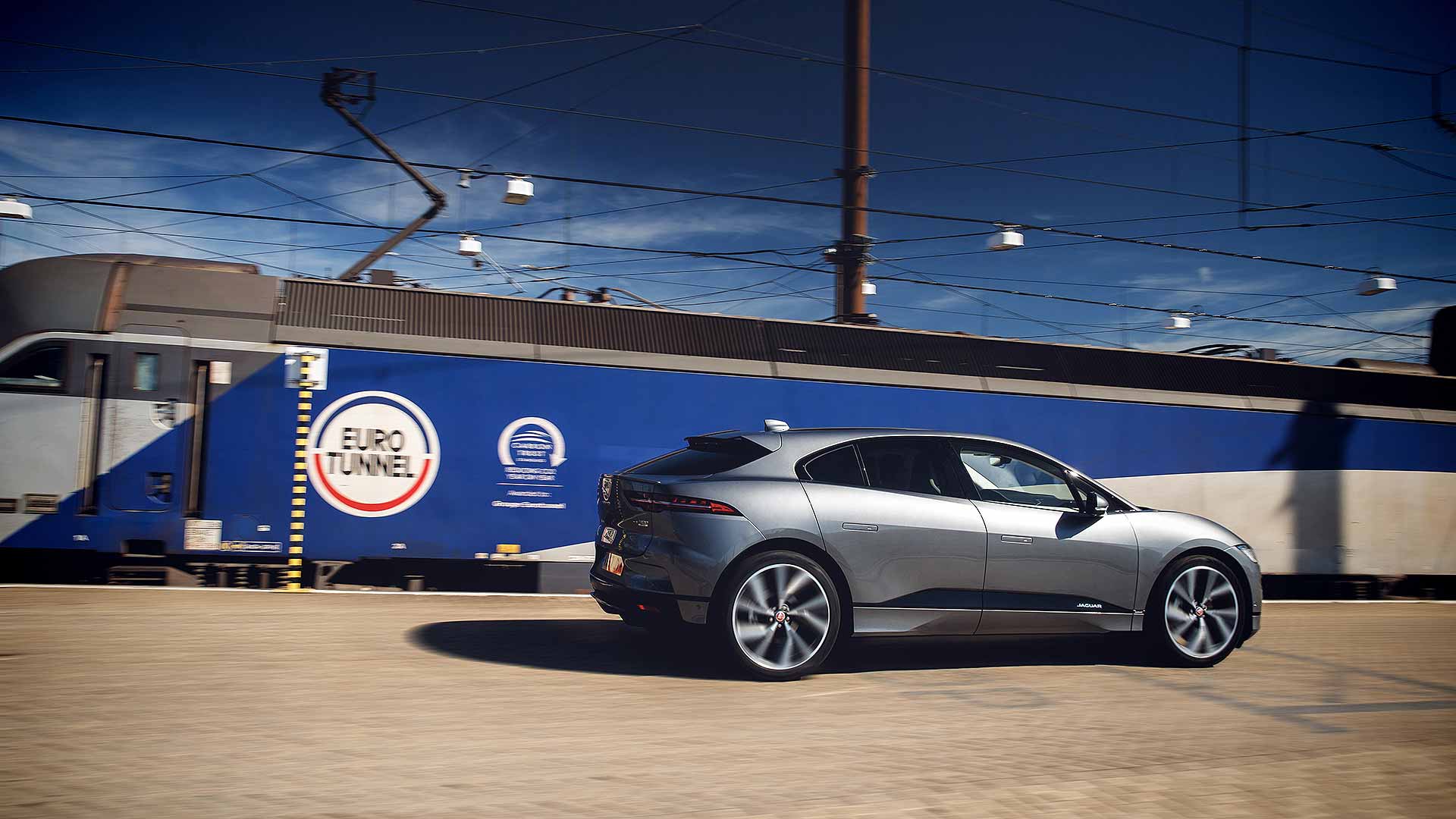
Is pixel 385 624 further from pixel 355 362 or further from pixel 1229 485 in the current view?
pixel 1229 485

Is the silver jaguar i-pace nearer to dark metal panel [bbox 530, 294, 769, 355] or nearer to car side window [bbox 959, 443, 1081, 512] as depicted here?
car side window [bbox 959, 443, 1081, 512]

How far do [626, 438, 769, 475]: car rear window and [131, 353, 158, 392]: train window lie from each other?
Result: 586 cm

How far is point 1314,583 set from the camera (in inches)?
550

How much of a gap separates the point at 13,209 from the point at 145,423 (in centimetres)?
584

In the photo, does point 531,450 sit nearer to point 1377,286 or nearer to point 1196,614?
point 1196,614

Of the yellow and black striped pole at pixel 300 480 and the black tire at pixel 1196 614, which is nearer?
the black tire at pixel 1196 614

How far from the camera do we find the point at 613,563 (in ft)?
20.3

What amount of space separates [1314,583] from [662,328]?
33.4 feet

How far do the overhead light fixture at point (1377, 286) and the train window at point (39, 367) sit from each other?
22.1 metres

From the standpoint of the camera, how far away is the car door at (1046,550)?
251 inches

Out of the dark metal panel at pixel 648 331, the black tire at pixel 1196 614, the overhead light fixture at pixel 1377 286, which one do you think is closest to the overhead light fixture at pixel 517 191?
the dark metal panel at pixel 648 331

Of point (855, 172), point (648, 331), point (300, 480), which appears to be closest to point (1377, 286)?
point (855, 172)

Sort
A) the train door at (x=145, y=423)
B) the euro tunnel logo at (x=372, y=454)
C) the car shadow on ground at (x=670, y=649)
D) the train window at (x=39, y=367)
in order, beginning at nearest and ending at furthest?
1. the car shadow on ground at (x=670, y=649)
2. the train window at (x=39, y=367)
3. the train door at (x=145, y=423)
4. the euro tunnel logo at (x=372, y=454)

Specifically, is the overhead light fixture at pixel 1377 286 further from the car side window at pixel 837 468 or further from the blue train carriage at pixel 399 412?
the car side window at pixel 837 468
